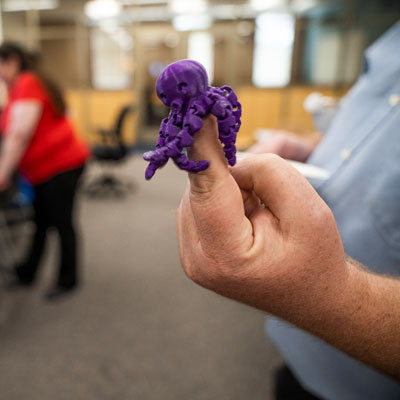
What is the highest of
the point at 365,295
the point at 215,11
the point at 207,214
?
the point at 215,11

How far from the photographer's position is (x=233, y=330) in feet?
6.44

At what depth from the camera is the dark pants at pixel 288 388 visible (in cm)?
77

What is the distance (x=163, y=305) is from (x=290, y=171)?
6.64 ft

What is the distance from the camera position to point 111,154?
4418mm

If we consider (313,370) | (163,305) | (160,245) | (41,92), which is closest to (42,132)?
(41,92)

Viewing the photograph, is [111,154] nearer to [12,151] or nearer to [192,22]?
[12,151]

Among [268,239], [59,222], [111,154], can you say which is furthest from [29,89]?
[111,154]

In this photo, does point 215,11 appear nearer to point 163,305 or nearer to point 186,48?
point 186,48

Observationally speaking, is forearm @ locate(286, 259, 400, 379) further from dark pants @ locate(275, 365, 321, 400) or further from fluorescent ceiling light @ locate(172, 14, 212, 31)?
fluorescent ceiling light @ locate(172, 14, 212, 31)

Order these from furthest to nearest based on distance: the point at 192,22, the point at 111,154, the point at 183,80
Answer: the point at 192,22, the point at 111,154, the point at 183,80

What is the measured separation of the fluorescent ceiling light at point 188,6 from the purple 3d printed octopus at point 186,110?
8173mm

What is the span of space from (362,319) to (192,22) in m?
8.34

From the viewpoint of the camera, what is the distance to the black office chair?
445 cm

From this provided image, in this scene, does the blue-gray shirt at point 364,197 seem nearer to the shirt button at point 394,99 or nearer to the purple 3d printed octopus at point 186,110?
the shirt button at point 394,99
